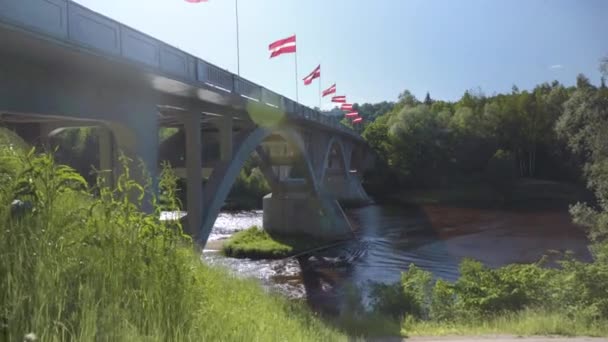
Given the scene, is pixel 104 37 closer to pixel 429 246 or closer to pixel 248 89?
pixel 248 89

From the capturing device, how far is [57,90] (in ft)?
29.9

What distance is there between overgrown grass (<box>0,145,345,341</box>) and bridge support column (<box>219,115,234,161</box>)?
13185 mm

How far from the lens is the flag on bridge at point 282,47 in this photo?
79.5 ft

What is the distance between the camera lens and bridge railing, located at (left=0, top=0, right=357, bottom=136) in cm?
741

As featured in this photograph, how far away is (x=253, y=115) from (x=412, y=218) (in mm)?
30092

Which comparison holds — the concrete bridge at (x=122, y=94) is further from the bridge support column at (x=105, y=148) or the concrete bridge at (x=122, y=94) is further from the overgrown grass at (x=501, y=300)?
the overgrown grass at (x=501, y=300)

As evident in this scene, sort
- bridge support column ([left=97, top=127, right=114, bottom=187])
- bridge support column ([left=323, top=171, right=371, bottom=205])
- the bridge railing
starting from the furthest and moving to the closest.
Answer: bridge support column ([left=323, top=171, right=371, bottom=205]) < bridge support column ([left=97, top=127, right=114, bottom=187]) < the bridge railing

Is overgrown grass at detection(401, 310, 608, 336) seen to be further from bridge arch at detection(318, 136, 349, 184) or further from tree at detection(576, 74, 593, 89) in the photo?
bridge arch at detection(318, 136, 349, 184)

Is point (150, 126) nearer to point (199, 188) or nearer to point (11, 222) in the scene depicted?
point (199, 188)

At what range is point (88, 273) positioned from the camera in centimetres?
335

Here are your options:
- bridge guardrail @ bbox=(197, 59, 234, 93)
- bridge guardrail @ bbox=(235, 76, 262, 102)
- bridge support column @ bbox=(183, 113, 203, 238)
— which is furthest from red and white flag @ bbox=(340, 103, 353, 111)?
bridge support column @ bbox=(183, 113, 203, 238)

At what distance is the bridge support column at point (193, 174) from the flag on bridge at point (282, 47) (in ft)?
34.1

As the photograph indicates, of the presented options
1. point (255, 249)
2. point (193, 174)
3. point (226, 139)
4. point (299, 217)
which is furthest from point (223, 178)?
point (299, 217)

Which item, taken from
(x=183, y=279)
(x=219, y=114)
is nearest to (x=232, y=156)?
(x=219, y=114)
